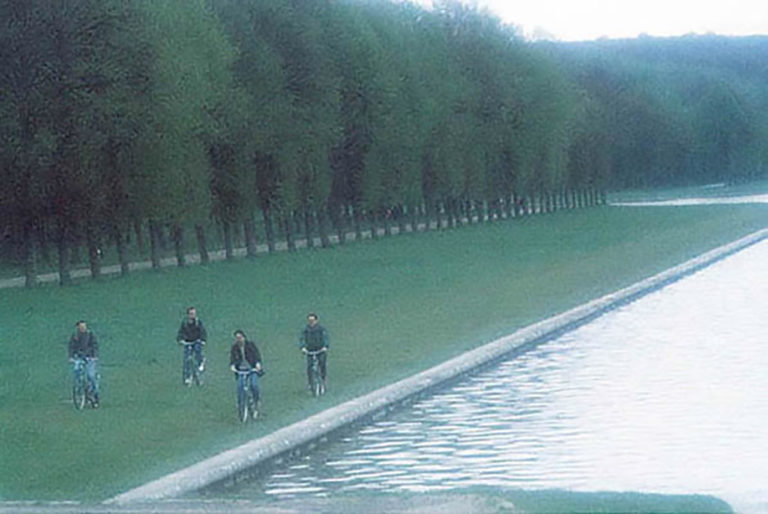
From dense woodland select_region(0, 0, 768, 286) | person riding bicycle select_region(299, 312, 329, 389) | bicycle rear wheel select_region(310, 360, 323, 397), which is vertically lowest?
bicycle rear wheel select_region(310, 360, 323, 397)

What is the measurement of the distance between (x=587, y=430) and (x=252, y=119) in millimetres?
56432

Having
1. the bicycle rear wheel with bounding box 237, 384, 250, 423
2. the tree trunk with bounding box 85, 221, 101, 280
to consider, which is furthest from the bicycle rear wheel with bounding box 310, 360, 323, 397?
the tree trunk with bounding box 85, 221, 101, 280

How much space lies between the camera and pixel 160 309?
164 feet

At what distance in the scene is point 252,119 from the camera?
79000 millimetres

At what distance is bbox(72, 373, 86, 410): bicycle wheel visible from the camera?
27406 mm

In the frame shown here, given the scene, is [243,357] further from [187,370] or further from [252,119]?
[252,119]

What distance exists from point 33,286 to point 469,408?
37.7 meters

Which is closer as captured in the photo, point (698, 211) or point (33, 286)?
point (33, 286)

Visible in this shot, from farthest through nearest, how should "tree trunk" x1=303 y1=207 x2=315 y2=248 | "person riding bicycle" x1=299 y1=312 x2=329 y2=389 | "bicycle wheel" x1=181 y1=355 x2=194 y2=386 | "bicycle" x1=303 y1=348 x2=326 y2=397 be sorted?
"tree trunk" x1=303 y1=207 x2=315 y2=248 < "bicycle wheel" x1=181 y1=355 x2=194 y2=386 < "bicycle" x1=303 y1=348 x2=326 y2=397 < "person riding bicycle" x1=299 y1=312 x2=329 y2=389

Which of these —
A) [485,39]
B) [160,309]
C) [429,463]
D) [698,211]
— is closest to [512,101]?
[485,39]

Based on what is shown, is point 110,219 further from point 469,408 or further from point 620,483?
point 620,483

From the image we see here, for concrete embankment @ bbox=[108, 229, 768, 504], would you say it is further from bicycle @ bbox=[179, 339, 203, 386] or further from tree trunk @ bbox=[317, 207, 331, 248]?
tree trunk @ bbox=[317, 207, 331, 248]

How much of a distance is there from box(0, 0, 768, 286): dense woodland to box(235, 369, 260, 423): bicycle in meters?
37.0

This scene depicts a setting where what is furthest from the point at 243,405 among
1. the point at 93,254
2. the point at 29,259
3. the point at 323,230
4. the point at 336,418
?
the point at 323,230
